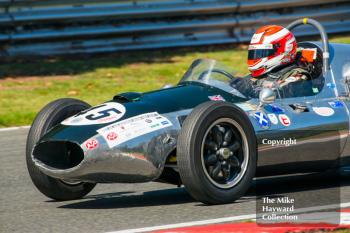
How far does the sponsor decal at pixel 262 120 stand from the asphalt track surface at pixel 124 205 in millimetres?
581

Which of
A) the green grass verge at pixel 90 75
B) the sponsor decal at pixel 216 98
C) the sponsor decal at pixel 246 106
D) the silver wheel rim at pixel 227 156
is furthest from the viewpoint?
the green grass verge at pixel 90 75

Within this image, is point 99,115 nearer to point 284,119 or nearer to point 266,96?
point 266,96

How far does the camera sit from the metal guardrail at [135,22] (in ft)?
50.7

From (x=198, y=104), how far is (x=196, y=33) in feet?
31.5

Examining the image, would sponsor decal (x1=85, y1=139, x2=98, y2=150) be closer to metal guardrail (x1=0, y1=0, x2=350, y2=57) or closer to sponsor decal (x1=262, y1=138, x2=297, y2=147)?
sponsor decal (x1=262, y1=138, x2=297, y2=147)

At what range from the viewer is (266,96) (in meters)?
7.54

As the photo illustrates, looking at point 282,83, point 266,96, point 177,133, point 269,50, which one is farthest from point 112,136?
point 269,50

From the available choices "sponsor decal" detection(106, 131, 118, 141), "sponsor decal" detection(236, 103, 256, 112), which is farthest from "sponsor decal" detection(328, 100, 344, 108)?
"sponsor decal" detection(106, 131, 118, 141)

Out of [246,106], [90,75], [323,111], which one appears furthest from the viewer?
[90,75]

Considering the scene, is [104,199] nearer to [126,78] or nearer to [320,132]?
[320,132]

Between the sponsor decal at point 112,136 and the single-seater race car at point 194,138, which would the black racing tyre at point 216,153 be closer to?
the single-seater race car at point 194,138

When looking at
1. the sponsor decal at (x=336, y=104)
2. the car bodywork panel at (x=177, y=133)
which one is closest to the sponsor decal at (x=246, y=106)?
the car bodywork panel at (x=177, y=133)

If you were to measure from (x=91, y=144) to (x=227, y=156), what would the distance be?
104cm

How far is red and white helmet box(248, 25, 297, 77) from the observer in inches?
331
